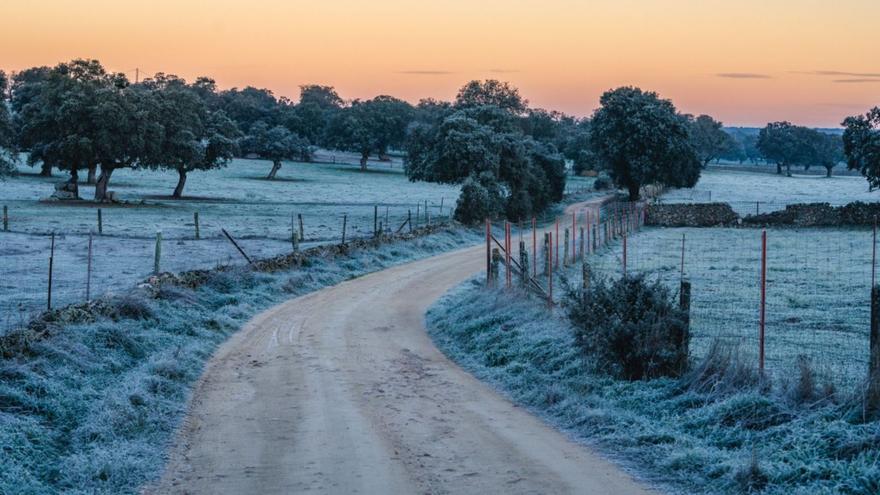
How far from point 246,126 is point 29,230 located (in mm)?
97572

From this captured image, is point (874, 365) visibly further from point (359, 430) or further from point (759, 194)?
point (759, 194)

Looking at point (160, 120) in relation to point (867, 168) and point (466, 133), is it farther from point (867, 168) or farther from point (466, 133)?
point (867, 168)

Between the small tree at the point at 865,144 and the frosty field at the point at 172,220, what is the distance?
28798mm

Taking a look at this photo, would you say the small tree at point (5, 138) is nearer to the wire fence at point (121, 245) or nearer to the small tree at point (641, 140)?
the wire fence at point (121, 245)

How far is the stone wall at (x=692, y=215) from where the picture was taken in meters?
59.7

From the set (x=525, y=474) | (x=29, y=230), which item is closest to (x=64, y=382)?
(x=525, y=474)

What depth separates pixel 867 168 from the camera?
2359 inches

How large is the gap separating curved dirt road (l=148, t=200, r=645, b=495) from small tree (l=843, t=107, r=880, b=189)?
48.3 m

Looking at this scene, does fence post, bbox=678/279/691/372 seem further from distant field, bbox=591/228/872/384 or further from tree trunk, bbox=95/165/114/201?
tree trunk, bbox=95/165/114/201

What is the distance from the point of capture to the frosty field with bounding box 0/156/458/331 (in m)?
27.6

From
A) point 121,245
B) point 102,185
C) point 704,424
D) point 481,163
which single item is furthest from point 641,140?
point 704,424

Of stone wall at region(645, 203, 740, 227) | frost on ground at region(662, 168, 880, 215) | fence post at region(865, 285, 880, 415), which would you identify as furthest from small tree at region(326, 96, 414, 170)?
fence post at region(865, 285, 880, 415)

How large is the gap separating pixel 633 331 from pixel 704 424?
2489 mm

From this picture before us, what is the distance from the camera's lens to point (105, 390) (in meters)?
13.2
